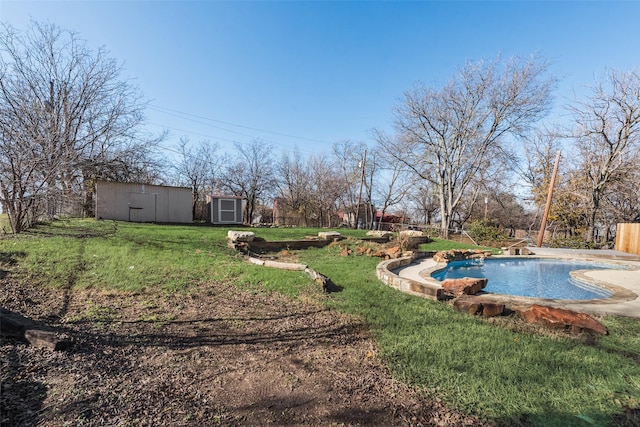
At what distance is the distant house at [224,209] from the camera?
1817 centimetres

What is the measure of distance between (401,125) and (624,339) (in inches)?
696

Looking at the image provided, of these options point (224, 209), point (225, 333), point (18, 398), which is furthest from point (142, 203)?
point (18, 398)

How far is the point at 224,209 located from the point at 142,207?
461 cm

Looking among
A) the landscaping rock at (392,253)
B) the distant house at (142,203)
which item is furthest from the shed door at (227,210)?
the landscaping rock at (392,253)

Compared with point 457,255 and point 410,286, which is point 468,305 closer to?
point 410,286

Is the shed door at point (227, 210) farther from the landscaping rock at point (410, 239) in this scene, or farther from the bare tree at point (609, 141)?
the bare tree at point (609, 141)

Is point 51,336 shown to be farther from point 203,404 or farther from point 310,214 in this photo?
point 310,214

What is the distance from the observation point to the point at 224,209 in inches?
725

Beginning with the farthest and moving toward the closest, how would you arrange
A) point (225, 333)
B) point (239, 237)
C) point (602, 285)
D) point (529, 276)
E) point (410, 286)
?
1. point (239, 237)
2. point (529, 276)
3. point (602, 285)
4. point (410, 286)
5. point (225, 333)

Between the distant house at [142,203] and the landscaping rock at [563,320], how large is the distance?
663 inches

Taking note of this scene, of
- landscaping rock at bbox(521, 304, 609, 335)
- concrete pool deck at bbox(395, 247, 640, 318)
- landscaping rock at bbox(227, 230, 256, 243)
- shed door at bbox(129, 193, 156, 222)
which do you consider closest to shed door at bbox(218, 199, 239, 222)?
shed door at bbox(129, 193, 156, 222)

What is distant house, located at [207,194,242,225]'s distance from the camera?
715 inches

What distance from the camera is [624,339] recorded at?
321 centimetres

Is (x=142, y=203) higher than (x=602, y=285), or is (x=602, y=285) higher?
(x=142, y=203)
